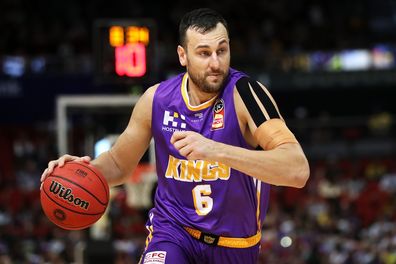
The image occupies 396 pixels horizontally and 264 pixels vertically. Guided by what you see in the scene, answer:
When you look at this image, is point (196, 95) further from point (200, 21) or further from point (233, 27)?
point (233, 27)

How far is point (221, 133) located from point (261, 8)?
2293cm

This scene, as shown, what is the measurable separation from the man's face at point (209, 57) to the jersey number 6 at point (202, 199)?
59 cm

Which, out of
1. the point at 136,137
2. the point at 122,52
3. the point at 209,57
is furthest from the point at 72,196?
the point at 122,52

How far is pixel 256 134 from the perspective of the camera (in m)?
4.80

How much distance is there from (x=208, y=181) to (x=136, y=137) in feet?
2.23

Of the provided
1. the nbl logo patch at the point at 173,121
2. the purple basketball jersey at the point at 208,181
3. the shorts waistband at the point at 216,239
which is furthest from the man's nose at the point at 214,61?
the shorts waistband at the point at 216,239

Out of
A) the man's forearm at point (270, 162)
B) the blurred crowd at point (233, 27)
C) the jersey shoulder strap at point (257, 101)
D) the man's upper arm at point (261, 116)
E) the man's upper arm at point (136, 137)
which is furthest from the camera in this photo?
the blurred crowd at point (233, 27)

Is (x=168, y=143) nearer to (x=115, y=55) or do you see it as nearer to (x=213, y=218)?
(x=213, y=218)

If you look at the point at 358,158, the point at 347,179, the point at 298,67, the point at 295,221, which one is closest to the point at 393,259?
the point at 295,221

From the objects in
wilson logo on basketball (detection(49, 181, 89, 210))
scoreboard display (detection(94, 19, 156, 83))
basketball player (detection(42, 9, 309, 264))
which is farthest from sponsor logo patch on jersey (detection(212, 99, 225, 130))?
scoreboard display (detection(94, 19, 156, 83))

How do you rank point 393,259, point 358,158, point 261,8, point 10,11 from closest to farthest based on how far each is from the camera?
point 393,259
point 358,158
point 10,11
point 261,8

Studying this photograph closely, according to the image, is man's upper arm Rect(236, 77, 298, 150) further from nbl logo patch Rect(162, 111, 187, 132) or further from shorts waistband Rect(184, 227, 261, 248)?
shorts waistband Rect(184, 227, 261, 248)

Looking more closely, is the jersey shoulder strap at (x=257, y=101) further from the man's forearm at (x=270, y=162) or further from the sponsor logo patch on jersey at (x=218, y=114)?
the man's forearm at (x=270, y=162)

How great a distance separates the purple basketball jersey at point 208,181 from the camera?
5.00 meters
